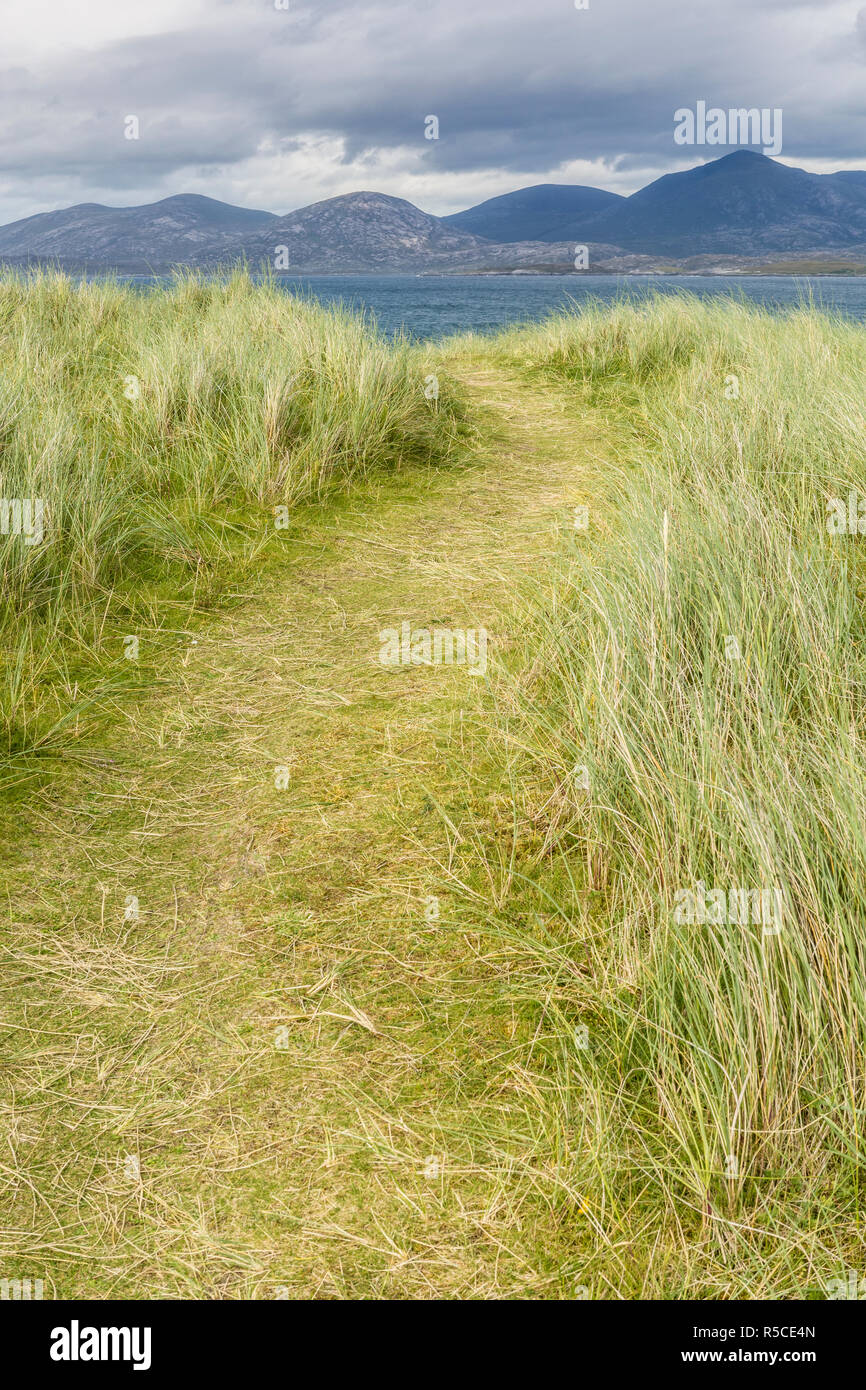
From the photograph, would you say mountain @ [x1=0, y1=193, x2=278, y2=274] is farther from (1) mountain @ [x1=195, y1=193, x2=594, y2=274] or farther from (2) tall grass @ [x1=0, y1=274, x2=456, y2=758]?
(2) tall grass @ [x1=0, y1=274, x2=456, y2=758]

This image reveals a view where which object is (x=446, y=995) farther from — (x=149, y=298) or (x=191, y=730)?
(x=149, y=298)

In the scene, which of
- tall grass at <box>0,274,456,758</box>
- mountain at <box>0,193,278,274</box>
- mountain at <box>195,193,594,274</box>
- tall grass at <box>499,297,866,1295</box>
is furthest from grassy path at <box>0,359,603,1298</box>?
mountain at <box>195,193,594,274</box>

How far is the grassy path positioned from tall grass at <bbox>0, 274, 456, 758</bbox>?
0.63 metres

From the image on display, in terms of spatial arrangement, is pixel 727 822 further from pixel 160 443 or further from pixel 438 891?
pixel 160 443

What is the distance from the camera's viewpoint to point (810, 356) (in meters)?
5.80

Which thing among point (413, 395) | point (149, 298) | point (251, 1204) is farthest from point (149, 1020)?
point (149, 298)

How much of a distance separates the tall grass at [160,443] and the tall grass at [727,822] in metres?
1.84

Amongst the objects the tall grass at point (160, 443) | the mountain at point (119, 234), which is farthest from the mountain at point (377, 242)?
the tall grass at point (160, 443)

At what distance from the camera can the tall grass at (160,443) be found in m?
3.64

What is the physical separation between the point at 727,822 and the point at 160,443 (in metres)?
4.20

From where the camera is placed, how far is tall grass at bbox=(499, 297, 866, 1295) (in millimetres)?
1500

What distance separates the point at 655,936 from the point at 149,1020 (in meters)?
1.12

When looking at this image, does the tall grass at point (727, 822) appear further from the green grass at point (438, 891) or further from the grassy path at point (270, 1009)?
the grassy path at point (270, 1009)

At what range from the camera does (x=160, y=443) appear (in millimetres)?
5086
